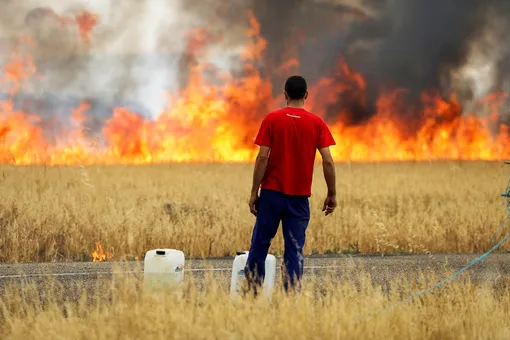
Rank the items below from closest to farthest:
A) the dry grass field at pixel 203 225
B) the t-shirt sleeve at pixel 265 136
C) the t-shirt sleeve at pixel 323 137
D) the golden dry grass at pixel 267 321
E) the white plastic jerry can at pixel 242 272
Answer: the golden dry grass at pixel 267 321 → the t-shirt sleeve at pixel 265 136 → the t-shirt sleeve at pixel 323 137 → the white plastic jerry can at pixel 242 272 → the dry grass field at pixel 203 225

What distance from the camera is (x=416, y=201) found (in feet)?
66.9

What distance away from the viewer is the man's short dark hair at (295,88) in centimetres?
758

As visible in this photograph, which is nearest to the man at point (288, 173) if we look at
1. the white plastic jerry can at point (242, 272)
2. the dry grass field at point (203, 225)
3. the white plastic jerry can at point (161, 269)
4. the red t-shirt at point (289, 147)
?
the red t-shirt at point (289, 147)

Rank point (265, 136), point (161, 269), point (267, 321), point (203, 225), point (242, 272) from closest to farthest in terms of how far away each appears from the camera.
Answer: point (267, 321), point (265, 136), point (242, 272), point (161, 269), point (203, 225)

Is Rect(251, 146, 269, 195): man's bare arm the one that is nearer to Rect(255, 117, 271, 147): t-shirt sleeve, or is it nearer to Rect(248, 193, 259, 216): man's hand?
Rect(255, 117, 271, 147): t-shirt sleeve

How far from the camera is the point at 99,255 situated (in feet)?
44.8

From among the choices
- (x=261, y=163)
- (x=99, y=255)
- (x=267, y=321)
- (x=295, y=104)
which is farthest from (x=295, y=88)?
(x=99, y=255)

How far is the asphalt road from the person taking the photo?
1057cm

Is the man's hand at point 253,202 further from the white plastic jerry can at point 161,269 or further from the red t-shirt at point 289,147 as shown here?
the white plastic jerry can at point 161,269

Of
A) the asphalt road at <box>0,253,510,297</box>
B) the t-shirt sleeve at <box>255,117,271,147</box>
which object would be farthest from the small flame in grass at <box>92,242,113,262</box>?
the t-shirt sleeve at <box>255,117,271,147</box>

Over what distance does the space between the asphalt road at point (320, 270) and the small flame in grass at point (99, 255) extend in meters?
0.99

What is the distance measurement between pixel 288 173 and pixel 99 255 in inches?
274

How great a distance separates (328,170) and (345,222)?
8272mm

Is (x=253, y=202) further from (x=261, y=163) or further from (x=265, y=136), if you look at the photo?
(x=265, y=136)
